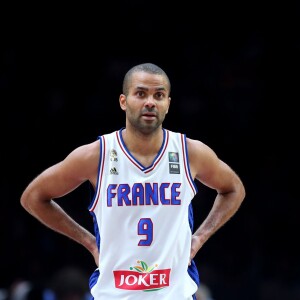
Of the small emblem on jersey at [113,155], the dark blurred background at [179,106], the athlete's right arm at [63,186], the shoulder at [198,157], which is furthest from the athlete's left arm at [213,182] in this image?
the dark blurred background at [179,106]

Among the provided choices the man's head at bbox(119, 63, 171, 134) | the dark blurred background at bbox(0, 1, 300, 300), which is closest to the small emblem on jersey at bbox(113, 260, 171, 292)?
the man's head at bbox(119, 63, 171, 134)

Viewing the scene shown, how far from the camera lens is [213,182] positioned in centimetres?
481

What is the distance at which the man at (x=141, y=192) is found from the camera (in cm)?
438

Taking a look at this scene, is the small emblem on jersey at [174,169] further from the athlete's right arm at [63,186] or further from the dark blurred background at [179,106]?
the dark blurred background at [179,106]

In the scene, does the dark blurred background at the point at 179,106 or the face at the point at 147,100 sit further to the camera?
the dark blurred background at the point at 179,106

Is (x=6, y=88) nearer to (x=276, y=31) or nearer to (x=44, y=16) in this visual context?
(x=44, y=16)

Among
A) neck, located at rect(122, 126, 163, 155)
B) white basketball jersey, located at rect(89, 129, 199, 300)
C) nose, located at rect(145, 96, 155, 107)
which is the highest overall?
nose, located at rect(145, 96, 155, 107)

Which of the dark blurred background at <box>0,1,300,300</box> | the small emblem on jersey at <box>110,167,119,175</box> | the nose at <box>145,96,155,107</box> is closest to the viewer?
the nose at <box>145,96,155,107</box>

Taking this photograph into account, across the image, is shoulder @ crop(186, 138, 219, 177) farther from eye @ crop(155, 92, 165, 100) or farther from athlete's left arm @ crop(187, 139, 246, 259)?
eye @ crop(155, 92, 165, 100)

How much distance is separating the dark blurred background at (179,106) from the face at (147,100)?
4.95 m

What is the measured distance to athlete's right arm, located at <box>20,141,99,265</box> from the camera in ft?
14.7

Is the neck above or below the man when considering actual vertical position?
above

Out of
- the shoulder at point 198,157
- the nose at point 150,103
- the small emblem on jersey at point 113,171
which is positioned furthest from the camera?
the shoulder at point 198,157

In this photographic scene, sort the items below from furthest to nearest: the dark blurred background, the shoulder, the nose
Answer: the dark blurred background, the shoulder, the nose
